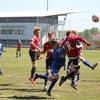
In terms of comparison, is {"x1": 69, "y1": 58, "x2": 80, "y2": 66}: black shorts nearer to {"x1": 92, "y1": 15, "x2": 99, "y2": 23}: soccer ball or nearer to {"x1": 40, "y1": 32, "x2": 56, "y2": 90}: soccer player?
{"x1": 40, "y1": 32, "x2": 56, "y2": 90}: soccer player

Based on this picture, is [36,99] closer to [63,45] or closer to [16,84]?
[63,45]

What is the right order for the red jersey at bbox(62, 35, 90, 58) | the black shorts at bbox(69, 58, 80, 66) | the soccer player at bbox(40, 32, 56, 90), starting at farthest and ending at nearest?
the soccer player at bbox(40, 32, 56, 90) → the black shorts at bbox(69, 58, 80, 66) → the red jersey at bbox(62, 35, 90, 58)

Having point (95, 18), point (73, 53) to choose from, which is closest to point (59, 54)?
point (73, 53)

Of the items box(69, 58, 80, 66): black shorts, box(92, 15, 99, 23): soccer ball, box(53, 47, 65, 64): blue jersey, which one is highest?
box(92, 15, 99, 23): soccer ball

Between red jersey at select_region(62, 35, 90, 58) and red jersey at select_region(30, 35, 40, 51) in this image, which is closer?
red jersey at select_region(62, 35, 90, 58)

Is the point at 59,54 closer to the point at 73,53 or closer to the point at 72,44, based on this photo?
the point at 72,44

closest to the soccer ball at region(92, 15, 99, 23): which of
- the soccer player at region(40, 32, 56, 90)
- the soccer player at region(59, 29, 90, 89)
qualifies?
the soccer player at region(40, 32, 56, 90)

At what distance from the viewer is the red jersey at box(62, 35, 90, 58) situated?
1552 cm

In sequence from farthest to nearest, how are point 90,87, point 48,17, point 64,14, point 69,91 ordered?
point 48,17 < point 64,14 < point 90,87 < point 69,91

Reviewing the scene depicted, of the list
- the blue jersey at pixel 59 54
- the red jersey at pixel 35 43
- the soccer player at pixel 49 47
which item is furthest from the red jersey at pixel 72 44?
the red jersey at pixel 35 43

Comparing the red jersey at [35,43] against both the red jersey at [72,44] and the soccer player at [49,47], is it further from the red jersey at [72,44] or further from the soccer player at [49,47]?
the red jersey at [72,44]

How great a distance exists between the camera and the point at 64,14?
118875 mm

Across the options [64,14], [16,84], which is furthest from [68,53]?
[64,14]

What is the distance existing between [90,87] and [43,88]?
165 cm
